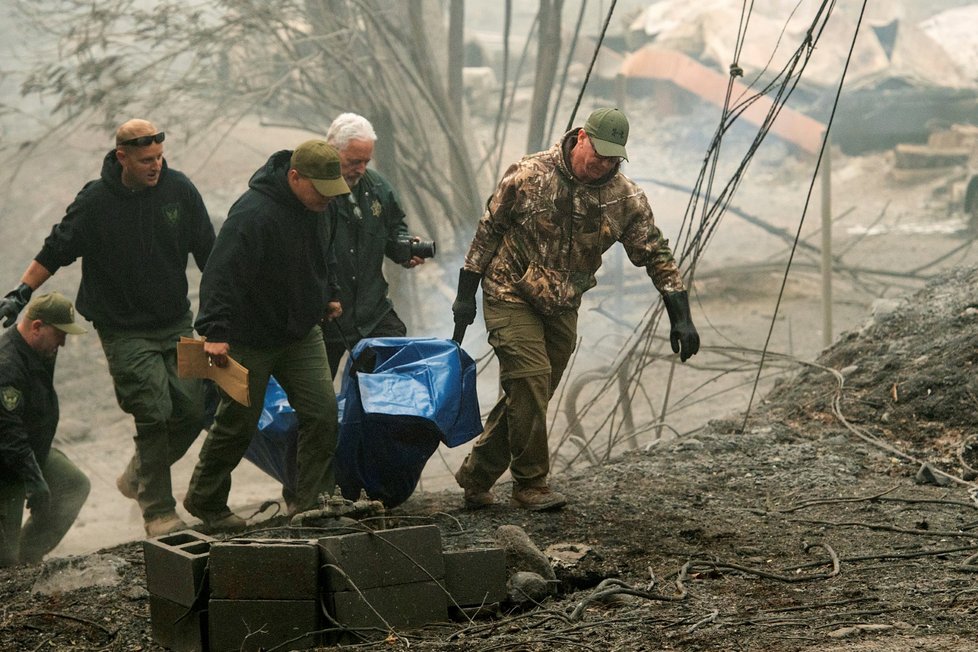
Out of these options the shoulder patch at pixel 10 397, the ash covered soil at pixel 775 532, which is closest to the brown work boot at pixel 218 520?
the ash covered soil at pixel 775 532

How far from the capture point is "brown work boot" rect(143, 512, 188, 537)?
6027 mm

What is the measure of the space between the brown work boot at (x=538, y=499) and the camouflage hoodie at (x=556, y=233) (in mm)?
848

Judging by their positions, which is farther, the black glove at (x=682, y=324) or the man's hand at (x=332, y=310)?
the man's hand at (x=332, y=310)

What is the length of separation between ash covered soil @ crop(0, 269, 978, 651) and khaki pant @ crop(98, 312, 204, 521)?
54cm

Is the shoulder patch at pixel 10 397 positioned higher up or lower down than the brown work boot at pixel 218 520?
higher up

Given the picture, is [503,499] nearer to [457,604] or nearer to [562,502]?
[562,502]

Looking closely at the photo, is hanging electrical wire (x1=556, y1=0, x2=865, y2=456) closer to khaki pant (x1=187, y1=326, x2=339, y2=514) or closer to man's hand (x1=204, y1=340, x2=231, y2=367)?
khaki pant (x1=187, y1=326, x2=339, y2=514)

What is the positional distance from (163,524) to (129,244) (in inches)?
54.4

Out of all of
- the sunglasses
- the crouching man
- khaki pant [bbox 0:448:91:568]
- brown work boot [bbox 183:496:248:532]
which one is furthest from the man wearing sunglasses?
khaki pant [bbox 0:448:91:568]

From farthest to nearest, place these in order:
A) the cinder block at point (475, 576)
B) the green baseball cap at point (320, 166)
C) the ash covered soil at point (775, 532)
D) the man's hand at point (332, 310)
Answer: the man's hand at point (332, 310) → the green baseball cap at point (320, 166) → the cinder block at point (475, 576) → the ash covered soil at point (775, 532)

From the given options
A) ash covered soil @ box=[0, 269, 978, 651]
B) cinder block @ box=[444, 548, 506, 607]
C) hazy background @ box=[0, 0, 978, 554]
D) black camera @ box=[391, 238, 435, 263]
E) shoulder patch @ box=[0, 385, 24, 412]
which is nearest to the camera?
ash covered soil @ box=[0, 269, 978, 651]

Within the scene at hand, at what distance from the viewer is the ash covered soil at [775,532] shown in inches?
157

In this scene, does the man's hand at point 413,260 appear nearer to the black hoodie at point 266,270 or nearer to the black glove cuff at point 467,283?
the black glove cuff at point 467,283

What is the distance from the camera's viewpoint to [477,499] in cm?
582
